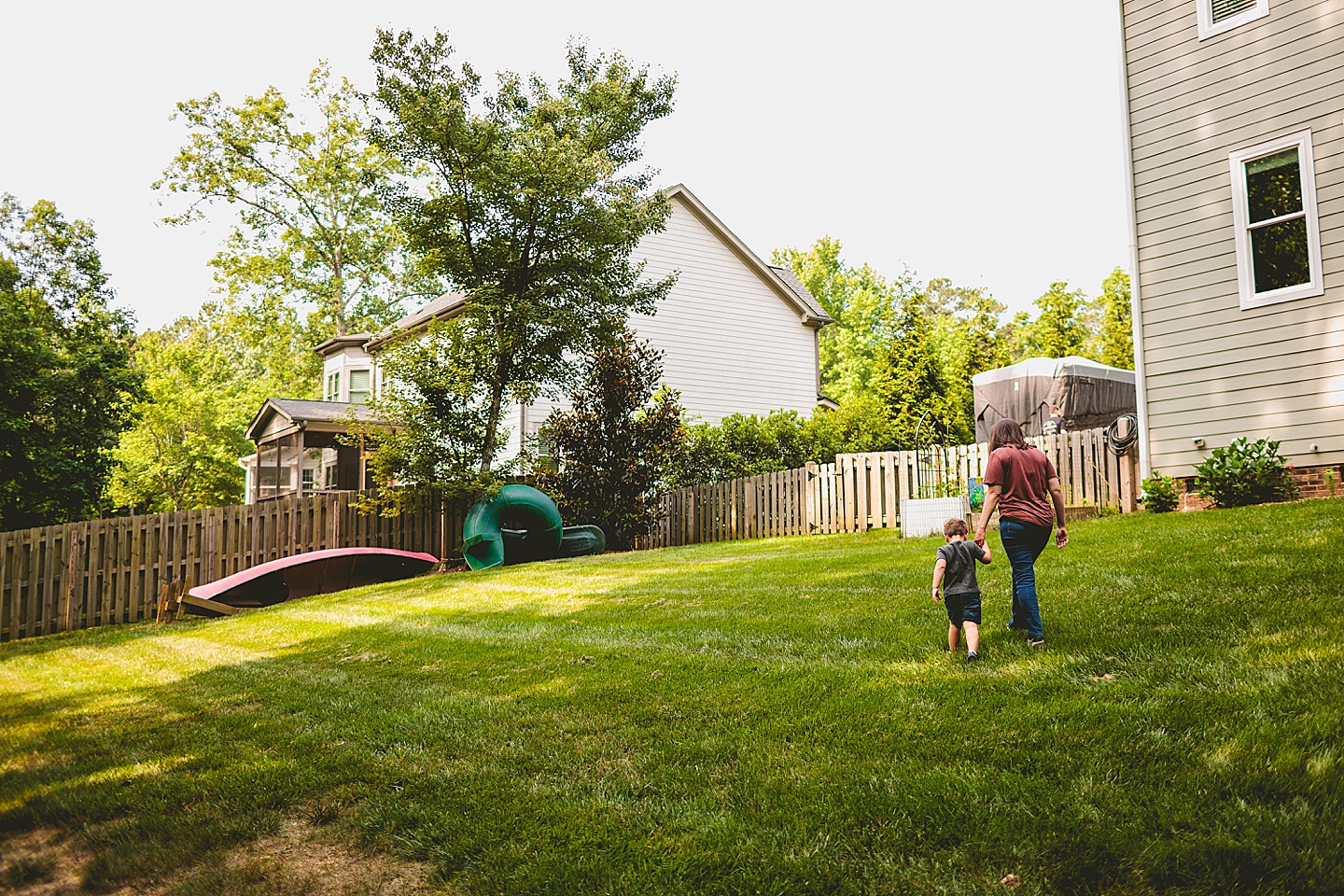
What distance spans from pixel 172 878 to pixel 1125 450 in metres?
13.0

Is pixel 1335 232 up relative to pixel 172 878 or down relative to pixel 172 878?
up

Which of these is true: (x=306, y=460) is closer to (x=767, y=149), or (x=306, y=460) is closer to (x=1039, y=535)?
(x=767, y=149)

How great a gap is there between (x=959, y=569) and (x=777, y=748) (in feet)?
6.81

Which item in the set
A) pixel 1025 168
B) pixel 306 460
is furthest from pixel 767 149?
pixel 306 460

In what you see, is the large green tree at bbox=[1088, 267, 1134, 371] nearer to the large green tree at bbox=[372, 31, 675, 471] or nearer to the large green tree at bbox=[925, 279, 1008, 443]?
the large green tree at bbox=[925, 279, 1008, 443]

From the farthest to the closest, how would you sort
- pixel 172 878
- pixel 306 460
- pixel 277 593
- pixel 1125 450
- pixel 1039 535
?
1. pixel 306 460
2. pixel 277 593
3. pixel 1125 450
4. pixel 1039 535
5. pixel 172 878

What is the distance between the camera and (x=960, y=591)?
17.8ft

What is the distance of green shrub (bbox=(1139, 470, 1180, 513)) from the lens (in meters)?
11.8

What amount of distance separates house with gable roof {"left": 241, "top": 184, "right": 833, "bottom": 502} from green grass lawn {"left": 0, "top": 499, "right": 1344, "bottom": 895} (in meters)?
16.5

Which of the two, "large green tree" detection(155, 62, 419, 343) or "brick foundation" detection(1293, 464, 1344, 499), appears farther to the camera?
"large green tree" detection(155, 62, 419, 343)

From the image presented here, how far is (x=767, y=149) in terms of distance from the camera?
46.4 meters

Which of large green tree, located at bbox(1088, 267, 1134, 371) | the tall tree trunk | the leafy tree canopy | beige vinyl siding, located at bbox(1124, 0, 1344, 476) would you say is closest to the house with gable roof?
the tall tree trunk

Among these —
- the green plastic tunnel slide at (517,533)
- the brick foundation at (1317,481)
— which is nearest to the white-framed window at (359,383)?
the green plastic tunnel slide at (517,533)

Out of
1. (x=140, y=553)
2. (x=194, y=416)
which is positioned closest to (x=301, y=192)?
(x=194, y=416)
